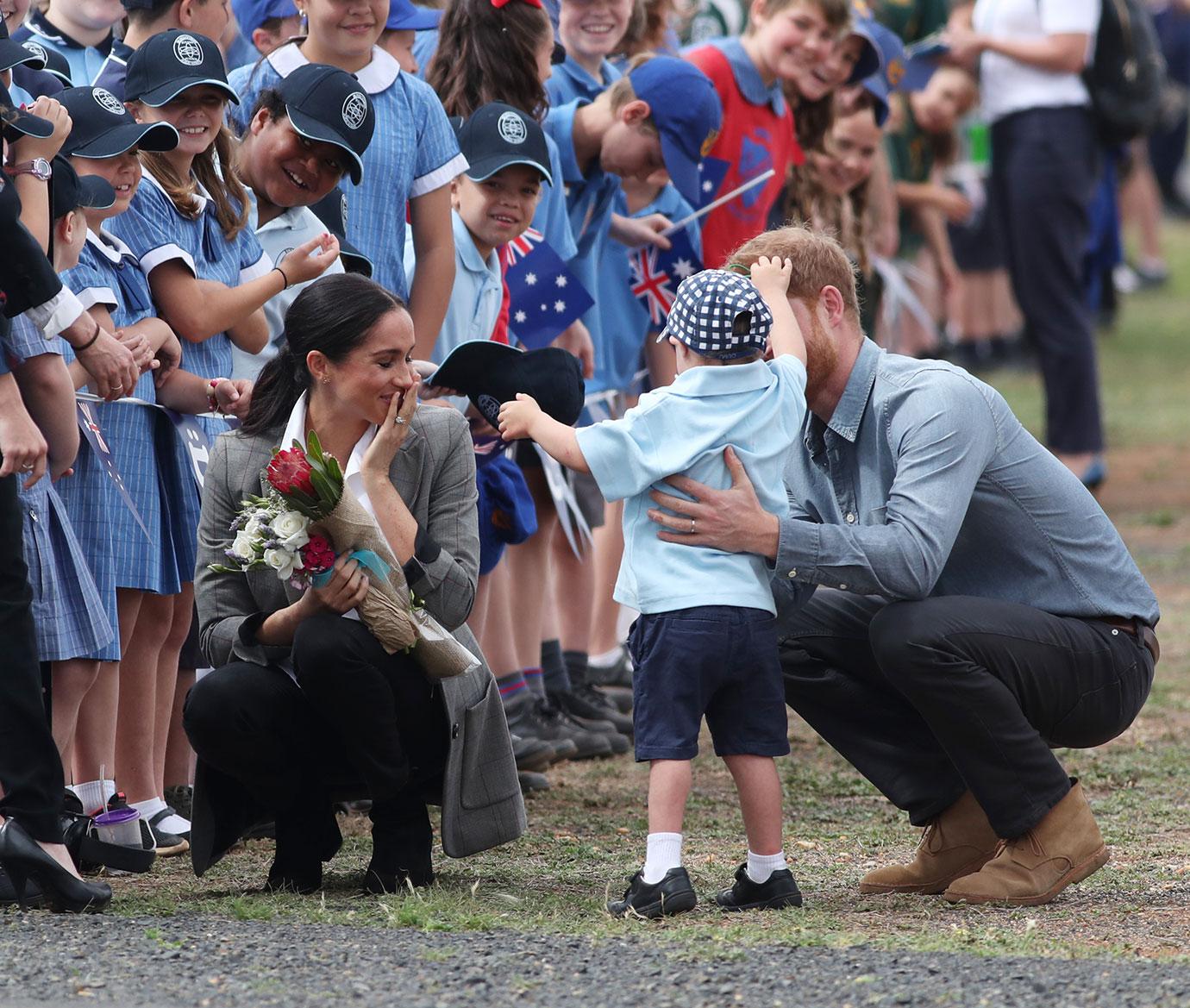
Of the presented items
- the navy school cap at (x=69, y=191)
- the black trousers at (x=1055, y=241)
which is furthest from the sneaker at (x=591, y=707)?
the black trousers at (x=1055, y=241)

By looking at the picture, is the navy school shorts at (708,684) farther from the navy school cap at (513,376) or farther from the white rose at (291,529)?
the navy school cap at (513,376)

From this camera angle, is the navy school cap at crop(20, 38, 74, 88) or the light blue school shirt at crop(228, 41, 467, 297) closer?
the navy school cap at crop(20, 38, 74, 88)

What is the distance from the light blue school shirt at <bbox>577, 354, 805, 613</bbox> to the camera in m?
3.79

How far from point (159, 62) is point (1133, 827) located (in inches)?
117

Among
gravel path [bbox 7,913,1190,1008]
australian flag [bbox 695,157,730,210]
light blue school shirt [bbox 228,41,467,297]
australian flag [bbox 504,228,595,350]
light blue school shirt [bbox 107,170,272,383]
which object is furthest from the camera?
australian flag [bbox 695,157,730,210]

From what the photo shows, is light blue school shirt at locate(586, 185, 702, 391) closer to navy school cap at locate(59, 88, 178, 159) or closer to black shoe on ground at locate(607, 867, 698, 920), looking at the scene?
navy school cap at locate(59, 88, 178, 159)

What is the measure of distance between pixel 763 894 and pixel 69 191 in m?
1.99

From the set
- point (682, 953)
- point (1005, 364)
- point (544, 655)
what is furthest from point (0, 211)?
point (1005, 364)

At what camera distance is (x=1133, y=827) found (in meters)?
4.74

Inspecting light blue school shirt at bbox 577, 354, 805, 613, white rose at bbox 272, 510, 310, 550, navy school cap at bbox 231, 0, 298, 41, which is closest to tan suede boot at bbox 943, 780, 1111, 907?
light blue school shirt at bbox 577, 354, 805, 613

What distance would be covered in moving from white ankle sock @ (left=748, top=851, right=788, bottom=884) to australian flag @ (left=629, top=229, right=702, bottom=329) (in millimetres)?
2873

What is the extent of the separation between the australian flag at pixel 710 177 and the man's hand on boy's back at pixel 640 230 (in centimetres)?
32

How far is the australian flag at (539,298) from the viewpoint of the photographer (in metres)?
5.58

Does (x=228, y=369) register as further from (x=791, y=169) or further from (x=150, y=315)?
(x=791, y=169)
